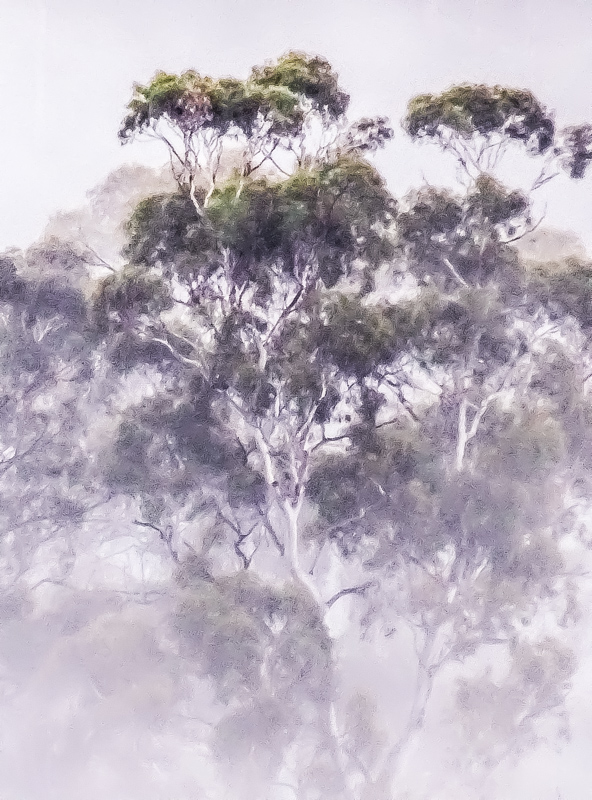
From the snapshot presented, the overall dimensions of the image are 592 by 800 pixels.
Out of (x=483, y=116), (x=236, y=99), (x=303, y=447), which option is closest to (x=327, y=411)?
(x=303, y=447)

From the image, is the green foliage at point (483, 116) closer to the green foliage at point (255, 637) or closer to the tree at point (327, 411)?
the tree at point (327, 411)

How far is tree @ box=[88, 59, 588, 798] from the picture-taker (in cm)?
426

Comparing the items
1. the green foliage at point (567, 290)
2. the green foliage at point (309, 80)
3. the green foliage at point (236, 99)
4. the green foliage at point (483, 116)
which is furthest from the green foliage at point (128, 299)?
the green foliage at point (567, 290)

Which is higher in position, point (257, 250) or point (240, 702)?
point (257, 250)

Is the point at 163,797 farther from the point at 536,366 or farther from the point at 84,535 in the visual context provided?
the point at 536,366

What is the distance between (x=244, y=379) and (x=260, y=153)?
997 mm

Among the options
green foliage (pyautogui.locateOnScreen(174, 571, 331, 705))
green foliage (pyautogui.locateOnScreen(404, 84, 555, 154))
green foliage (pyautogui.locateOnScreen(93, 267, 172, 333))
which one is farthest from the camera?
green foliage (pyautogui.locateOnScreen(404, 84, 555, 154))

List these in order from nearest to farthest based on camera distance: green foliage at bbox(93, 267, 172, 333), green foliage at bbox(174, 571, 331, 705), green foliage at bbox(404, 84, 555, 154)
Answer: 1. green foliage at bbox(174, 571, 331, 705)
2. green foliage at bbox(93, 267, 172, 333)
3. green foliage at bbox(404, 84, 555, 154)

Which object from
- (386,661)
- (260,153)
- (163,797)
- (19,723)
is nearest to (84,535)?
(19,723)

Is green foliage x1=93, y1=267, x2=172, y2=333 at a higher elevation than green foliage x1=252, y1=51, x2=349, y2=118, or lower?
lower

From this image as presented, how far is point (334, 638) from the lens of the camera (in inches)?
171

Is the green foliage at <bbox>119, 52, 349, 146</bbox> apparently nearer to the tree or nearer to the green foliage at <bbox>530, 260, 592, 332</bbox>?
the tree

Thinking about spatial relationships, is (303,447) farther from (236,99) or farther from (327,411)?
(236,99)

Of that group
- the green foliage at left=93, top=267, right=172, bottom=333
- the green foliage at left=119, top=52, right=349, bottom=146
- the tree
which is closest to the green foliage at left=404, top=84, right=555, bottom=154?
the tree
